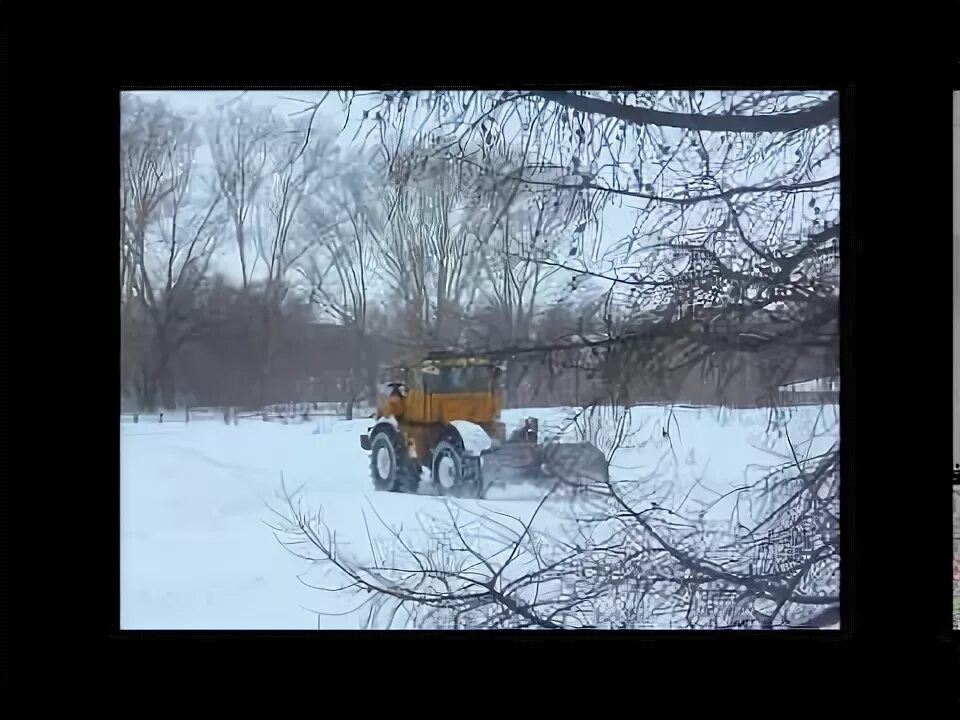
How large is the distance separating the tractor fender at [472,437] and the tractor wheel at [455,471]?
0.01 m

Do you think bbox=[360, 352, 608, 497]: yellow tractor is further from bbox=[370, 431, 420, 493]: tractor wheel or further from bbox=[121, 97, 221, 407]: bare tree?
bbox=[121, 97, 221, 407]: bare tree

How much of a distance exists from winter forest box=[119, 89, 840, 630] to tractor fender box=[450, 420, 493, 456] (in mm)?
55

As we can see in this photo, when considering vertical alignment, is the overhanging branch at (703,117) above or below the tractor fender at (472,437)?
above

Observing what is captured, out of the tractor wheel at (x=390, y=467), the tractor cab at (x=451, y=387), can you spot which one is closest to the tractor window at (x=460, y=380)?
the tractor cab at (x=451, y=387)

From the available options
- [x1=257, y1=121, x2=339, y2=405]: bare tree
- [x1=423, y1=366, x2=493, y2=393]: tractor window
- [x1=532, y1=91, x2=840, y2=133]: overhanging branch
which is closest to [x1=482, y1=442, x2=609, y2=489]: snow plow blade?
[x1=423, y1=366, x2=493, y2=393]: tractor window

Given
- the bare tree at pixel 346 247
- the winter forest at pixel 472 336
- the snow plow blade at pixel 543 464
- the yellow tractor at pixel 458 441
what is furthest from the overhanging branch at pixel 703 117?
the snow plow blade at pixel 543 464

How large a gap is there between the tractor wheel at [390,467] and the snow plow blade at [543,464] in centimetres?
13

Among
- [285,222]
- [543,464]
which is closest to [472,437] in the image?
[543,464]

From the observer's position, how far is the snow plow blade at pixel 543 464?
123cm

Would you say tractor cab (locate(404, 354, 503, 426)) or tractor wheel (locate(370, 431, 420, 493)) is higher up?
tractor cab (locate(404, 354, 503, 426))

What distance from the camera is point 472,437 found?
1235 millimetres

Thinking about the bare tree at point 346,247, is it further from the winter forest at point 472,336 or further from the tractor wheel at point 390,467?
the tractor wheel at point 390,467

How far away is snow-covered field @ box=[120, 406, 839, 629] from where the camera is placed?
4.03 ft

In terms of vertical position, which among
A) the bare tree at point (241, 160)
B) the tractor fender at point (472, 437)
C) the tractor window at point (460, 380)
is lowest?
the tractor fender at point (472, 437)
